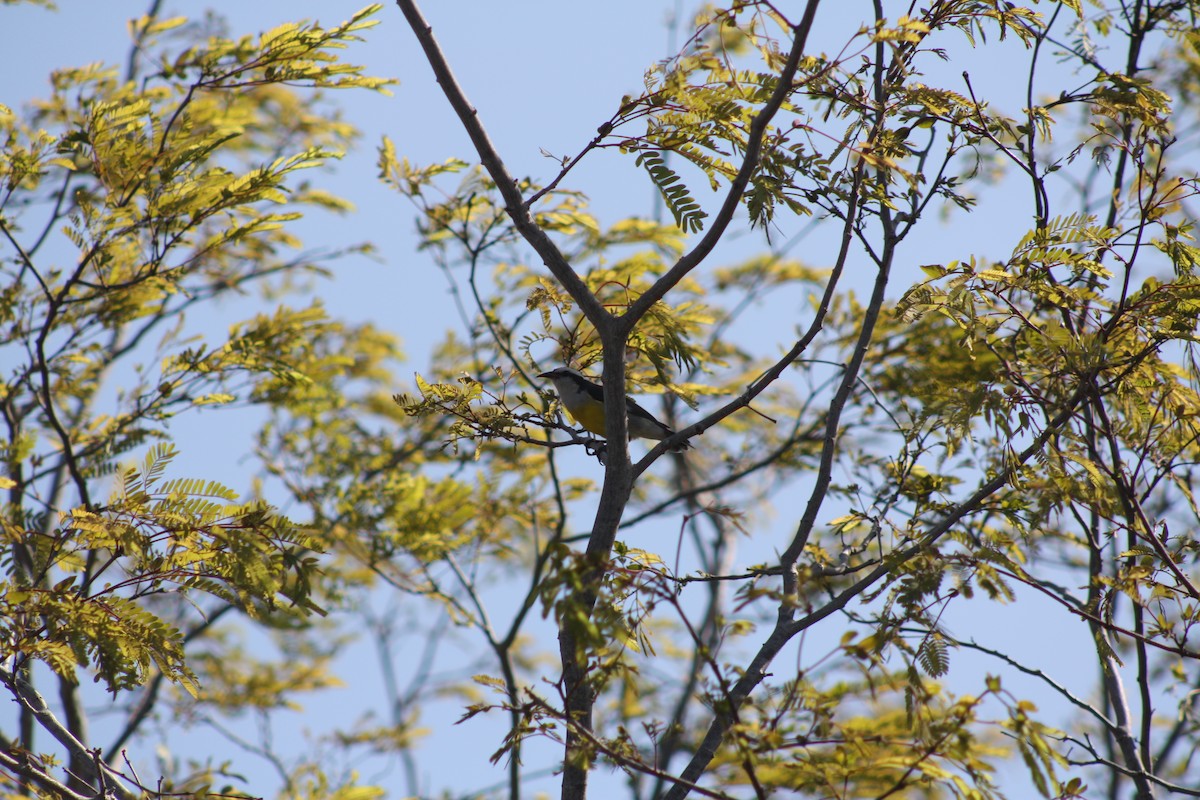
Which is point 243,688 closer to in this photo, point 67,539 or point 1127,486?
point 67,539

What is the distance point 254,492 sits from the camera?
27.7ft

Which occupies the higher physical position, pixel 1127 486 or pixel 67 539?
pixel 1127 486

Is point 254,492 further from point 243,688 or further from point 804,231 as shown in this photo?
point 804,231

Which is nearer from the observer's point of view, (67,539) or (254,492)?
(67,539)

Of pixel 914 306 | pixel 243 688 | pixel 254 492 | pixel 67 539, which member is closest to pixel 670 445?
pixel 914 306

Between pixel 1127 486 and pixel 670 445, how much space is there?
182cm

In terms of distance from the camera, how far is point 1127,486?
3803 mm

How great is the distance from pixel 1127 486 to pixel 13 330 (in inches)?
230

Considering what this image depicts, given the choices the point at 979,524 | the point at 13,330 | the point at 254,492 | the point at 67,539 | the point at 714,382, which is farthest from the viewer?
the point at 714,382

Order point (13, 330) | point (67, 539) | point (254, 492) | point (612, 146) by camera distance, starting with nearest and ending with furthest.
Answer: point (612, 146) → point (67, 539) → point (13, 330) → point (254, 492)

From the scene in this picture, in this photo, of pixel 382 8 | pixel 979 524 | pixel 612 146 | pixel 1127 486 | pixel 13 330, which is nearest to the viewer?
Result: pixel 612 146

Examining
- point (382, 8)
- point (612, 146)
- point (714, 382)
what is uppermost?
point (714, 382)

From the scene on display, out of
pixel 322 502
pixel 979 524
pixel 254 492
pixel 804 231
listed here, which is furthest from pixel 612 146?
pixel 804 231

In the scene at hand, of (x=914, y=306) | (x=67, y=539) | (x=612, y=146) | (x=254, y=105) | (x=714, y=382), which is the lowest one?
(x=67, y=539)
